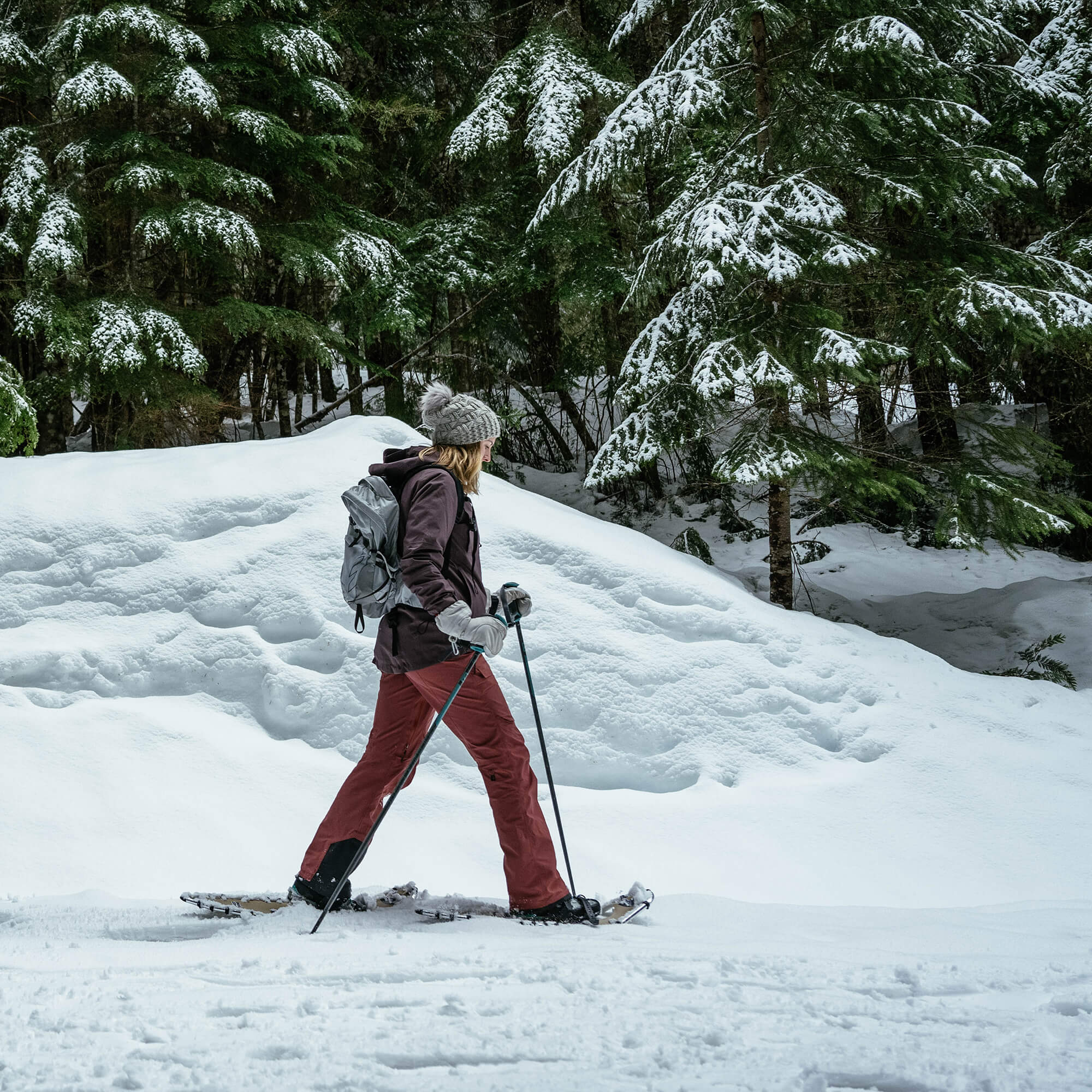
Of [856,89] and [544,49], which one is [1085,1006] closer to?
[856,89]

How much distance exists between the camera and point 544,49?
36.6ft

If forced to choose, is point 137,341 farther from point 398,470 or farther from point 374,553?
point 374,553

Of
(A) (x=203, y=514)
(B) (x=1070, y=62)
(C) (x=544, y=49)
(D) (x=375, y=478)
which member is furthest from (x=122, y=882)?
(B) (x=1070, y=62)

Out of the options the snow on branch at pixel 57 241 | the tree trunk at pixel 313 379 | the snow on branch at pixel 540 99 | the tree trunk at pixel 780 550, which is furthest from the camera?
the tree trunk at pixel 313 379

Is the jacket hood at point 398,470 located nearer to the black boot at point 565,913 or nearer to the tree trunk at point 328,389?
the black boot at point 565,913

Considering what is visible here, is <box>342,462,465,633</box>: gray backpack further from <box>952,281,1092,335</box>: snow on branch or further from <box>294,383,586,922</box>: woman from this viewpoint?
<box>952,281,1092,335</box>: snow on branch

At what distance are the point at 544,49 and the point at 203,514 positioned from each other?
24.4 feet


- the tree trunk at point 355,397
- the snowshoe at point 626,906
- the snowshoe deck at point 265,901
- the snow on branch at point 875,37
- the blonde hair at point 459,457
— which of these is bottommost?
the snowshoe deck at point 265,901

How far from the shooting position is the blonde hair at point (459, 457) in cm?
375

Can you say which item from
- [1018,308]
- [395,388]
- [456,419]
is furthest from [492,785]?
[395,388]

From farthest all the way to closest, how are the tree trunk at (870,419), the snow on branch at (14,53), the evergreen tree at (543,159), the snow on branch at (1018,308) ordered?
the snow on branch at (14,53), the evergreen tree at (543,159), the tree trunk at (870,419), the snow on branch at (1018,308)

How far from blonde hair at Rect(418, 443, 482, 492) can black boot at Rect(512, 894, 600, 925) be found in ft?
5.23

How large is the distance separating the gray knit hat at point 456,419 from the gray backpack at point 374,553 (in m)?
0.31

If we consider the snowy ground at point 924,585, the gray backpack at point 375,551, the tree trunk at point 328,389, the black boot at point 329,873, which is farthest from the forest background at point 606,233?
the black boot at point 329,873
